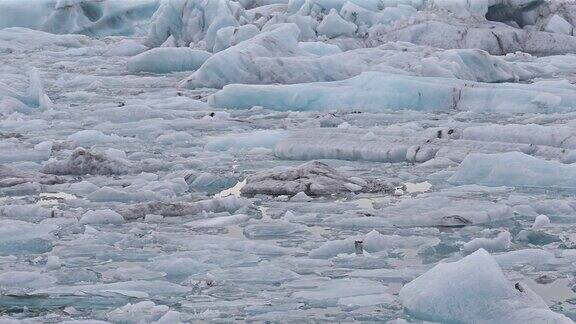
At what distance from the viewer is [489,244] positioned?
5137 mm

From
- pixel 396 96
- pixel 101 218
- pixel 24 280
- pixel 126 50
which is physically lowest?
pixel 126 50

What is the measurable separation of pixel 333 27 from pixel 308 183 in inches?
528

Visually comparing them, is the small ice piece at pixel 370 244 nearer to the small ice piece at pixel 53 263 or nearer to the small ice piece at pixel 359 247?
the small ice piece at pixel 359 247

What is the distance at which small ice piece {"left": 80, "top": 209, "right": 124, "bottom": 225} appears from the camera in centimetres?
587

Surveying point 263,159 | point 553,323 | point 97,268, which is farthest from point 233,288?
point 263,159

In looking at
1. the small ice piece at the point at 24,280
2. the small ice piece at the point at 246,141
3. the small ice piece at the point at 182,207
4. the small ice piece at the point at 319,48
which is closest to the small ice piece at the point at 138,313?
the small ice piece at the point at 24,280

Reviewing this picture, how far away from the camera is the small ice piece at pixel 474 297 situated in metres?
3.75

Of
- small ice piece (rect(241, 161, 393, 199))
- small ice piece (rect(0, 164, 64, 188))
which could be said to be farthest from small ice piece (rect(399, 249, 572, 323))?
small ice piece (rect(0, 164, 64, 188))

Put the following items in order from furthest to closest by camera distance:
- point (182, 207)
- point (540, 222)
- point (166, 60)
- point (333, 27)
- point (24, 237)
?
point (333, 27) < point (166, 60) < point (182, 207) < point (540, 222) < point (24, 237)

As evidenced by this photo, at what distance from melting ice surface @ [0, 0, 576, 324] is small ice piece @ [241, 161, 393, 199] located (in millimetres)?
17

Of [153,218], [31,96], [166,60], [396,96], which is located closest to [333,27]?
[166,60]

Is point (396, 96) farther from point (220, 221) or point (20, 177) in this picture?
point (220, 221)

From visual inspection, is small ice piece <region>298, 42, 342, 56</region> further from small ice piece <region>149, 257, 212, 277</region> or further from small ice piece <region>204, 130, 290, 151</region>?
small ice piece <region>149, 257, 212, 277</region>

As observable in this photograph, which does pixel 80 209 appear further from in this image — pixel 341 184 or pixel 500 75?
pixel 500 75
